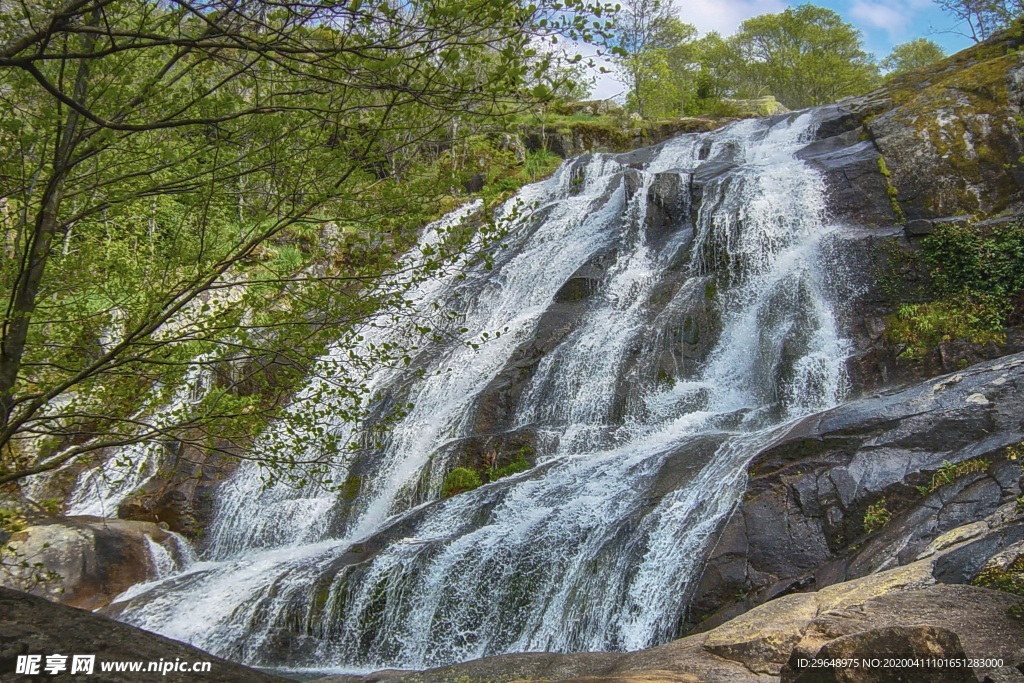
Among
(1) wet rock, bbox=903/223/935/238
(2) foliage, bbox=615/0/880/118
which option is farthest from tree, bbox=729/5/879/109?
(1) wet rock, bbox=903/223/935/238

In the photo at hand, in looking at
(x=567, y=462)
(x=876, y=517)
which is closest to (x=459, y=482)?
(x=567, y=462)

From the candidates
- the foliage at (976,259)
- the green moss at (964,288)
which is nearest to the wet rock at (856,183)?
the foliage at (976,259)

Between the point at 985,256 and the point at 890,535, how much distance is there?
8504 mm

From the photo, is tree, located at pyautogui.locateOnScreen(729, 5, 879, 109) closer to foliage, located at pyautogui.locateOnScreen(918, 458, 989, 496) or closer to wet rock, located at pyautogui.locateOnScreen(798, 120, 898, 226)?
wet rock, located at pyautogui.locateOnScreen(798, 120, 898, 226)

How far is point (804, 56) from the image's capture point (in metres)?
43.8

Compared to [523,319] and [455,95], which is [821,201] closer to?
[523,319]

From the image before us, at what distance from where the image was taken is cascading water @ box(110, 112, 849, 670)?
30.1ft

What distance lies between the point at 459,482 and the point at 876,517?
22.3 ft

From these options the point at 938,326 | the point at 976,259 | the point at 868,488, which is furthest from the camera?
the point at 976,259

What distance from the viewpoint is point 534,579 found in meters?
9.34

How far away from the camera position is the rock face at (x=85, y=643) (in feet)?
10.5

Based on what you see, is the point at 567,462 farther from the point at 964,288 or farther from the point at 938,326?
the point at 964,288

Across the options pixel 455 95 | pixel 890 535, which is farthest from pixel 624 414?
pixel 455 95

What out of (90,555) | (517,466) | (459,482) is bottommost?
(90,555)
